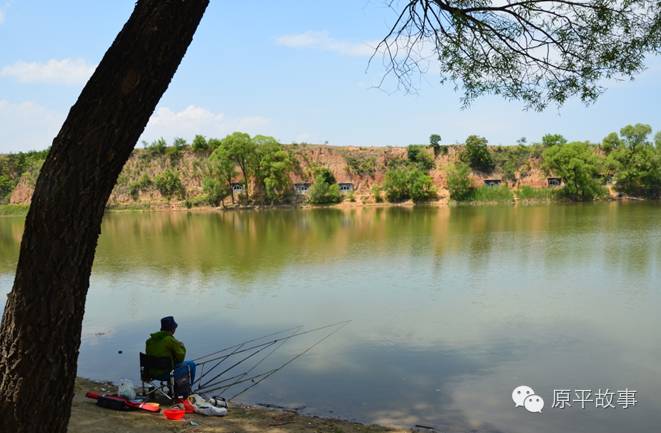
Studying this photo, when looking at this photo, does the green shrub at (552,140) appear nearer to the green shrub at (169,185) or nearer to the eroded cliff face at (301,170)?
the eroded cliff face at (301,170)

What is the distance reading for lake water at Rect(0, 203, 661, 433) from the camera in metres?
6.28

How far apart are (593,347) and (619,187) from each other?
44251mm

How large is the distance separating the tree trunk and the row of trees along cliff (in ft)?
156

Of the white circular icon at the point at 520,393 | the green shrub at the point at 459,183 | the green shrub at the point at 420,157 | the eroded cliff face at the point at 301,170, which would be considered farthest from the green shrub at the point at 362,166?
the white circular icon at the point at 520,393

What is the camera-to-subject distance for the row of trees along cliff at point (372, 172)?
153 feet

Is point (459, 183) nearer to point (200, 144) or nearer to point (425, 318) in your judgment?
point (200, 144)

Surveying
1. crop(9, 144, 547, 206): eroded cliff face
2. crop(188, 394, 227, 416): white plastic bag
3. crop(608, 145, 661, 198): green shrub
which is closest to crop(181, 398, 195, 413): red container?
crop(188, 394, 227, 416): white plastic bag

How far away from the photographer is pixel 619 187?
154ft

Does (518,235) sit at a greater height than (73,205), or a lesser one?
lesser

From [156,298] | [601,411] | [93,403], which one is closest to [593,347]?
[601,411]

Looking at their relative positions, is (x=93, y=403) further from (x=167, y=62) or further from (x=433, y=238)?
(x=433, y=238)

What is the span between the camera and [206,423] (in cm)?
518

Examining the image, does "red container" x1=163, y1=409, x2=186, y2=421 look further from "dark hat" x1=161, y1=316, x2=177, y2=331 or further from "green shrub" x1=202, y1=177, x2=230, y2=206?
"green shrub" x1=202, y1=177, x2=230, y2=206

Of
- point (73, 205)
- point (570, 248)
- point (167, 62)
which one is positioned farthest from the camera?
point (570, 248)
